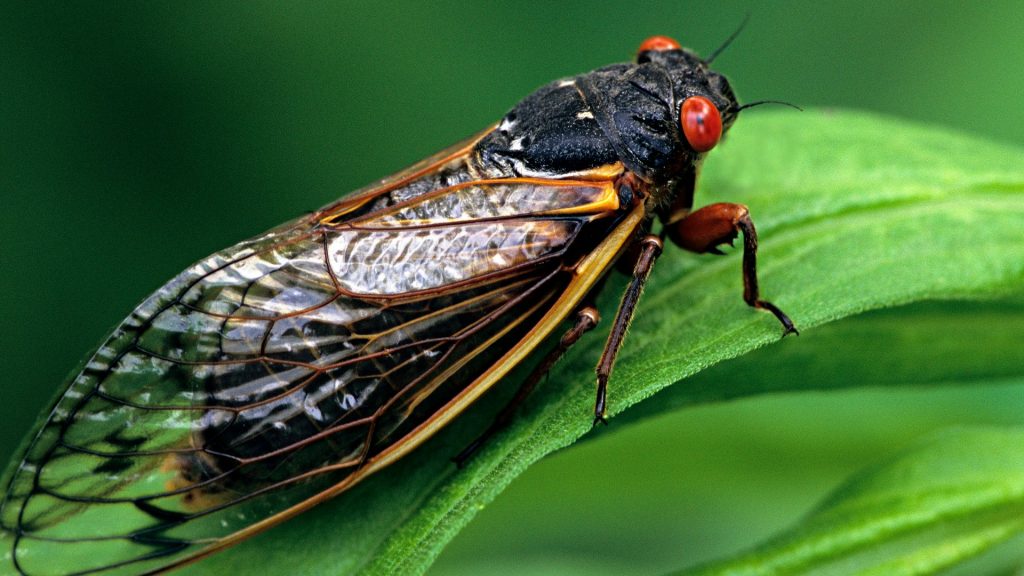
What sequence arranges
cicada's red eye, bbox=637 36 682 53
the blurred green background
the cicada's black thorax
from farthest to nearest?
the blurred green background < cicada's red eye, bbox=637 36 682 53 < the cicada's black thorax

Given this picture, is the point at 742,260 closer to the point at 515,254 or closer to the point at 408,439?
the point at 515,254

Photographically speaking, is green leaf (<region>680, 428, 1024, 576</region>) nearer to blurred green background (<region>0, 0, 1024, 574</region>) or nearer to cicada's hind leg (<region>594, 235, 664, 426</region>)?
cicada's hind leg (<region>594, 235, 664, 426</region>)

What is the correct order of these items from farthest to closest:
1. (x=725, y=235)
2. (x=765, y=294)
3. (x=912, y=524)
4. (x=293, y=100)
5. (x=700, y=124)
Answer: (x=293, y=100), (x=700, y=124), (x=725, y=235), (x=765, y=294), (x=912, y=524)

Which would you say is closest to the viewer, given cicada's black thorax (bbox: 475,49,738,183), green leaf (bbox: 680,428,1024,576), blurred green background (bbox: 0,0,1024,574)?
green leaf (bbox: 680,428,1024,576)

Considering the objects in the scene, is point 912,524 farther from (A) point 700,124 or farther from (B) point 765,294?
(A) point 700,124

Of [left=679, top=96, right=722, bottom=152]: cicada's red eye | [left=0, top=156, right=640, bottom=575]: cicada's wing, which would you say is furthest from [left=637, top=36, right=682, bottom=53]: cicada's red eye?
[left=0, top=156, right=640, bottom=575]: cicada's wing

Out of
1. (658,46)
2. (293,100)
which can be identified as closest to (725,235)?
(658,46)

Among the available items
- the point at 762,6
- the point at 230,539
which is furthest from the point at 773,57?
the point at 230,539
